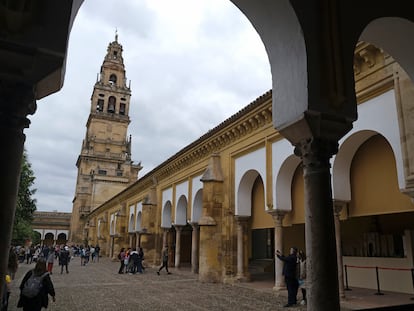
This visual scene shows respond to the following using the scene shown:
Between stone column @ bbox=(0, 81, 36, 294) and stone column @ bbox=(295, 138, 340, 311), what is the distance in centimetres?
285

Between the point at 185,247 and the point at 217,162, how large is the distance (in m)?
13.2

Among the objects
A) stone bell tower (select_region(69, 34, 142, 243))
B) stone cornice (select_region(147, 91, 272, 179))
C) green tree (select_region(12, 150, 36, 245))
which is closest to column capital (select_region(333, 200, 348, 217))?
stone cornice (select_region(147, 91, 272, 179))

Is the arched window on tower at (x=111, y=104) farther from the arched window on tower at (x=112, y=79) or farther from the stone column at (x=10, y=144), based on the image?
the stone column at (x=10, y=144)

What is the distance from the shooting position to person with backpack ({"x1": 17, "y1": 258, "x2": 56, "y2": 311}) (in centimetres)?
465

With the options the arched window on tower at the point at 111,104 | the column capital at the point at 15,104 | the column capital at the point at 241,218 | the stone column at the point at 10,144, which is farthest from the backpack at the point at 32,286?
the arched window on tower at the point at 111,104

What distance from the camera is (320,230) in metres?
3.72

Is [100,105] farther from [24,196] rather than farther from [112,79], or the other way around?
[24,196]

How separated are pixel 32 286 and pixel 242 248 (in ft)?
30.6

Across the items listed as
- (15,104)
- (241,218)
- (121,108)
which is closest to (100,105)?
(121,108)

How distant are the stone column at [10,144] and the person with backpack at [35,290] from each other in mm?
2401

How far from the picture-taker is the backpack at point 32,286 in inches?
183

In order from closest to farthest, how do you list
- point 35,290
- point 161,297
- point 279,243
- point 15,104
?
point 15,104, point 35,290, point 161,297, point 279,243

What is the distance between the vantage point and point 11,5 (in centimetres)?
277

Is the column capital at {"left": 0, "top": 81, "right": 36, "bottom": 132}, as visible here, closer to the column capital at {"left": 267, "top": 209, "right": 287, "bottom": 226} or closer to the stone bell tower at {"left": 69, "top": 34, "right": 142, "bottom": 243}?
the column capital at {"left": 267, "top": 209, "right": 287, "bottom": 226}
